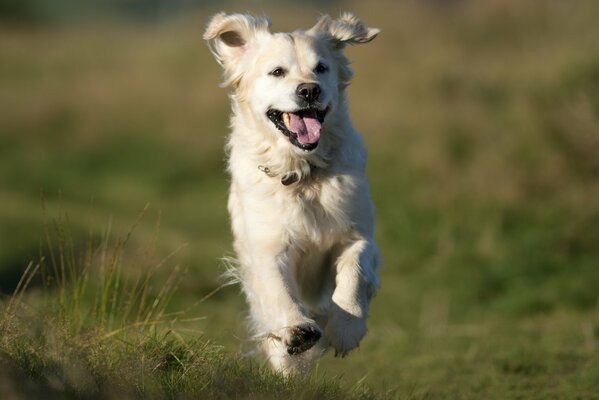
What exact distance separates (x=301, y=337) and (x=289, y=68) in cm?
169

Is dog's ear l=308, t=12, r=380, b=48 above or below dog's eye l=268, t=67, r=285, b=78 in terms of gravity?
above

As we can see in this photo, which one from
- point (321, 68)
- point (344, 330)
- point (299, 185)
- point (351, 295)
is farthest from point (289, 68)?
point (344, 330)

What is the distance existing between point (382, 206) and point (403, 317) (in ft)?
11.0

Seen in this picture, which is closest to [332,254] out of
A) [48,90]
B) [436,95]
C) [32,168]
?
[436,95]

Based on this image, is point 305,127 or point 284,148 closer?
point 305,127

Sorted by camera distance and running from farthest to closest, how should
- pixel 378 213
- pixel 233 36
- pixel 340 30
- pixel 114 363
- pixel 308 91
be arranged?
pixel 378 213, pixel 233 36, pixel 340 30, pixel 308 91, pixel 114 363

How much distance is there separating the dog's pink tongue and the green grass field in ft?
3.34

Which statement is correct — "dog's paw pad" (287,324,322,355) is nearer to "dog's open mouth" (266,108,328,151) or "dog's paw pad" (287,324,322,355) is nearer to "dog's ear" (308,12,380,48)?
"dog's open mouth" (266,108,328,151)

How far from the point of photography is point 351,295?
5.50 m

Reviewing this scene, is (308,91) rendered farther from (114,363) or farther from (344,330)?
(114,363)

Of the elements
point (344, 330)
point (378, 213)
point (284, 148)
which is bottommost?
point (378, 213)

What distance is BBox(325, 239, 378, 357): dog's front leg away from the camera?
5.40m

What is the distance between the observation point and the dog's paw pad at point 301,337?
16.7 feet

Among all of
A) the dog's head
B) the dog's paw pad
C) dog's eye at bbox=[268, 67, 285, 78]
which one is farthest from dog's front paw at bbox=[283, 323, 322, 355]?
dog's eye at bbox=[268, 67, 285, 78]
